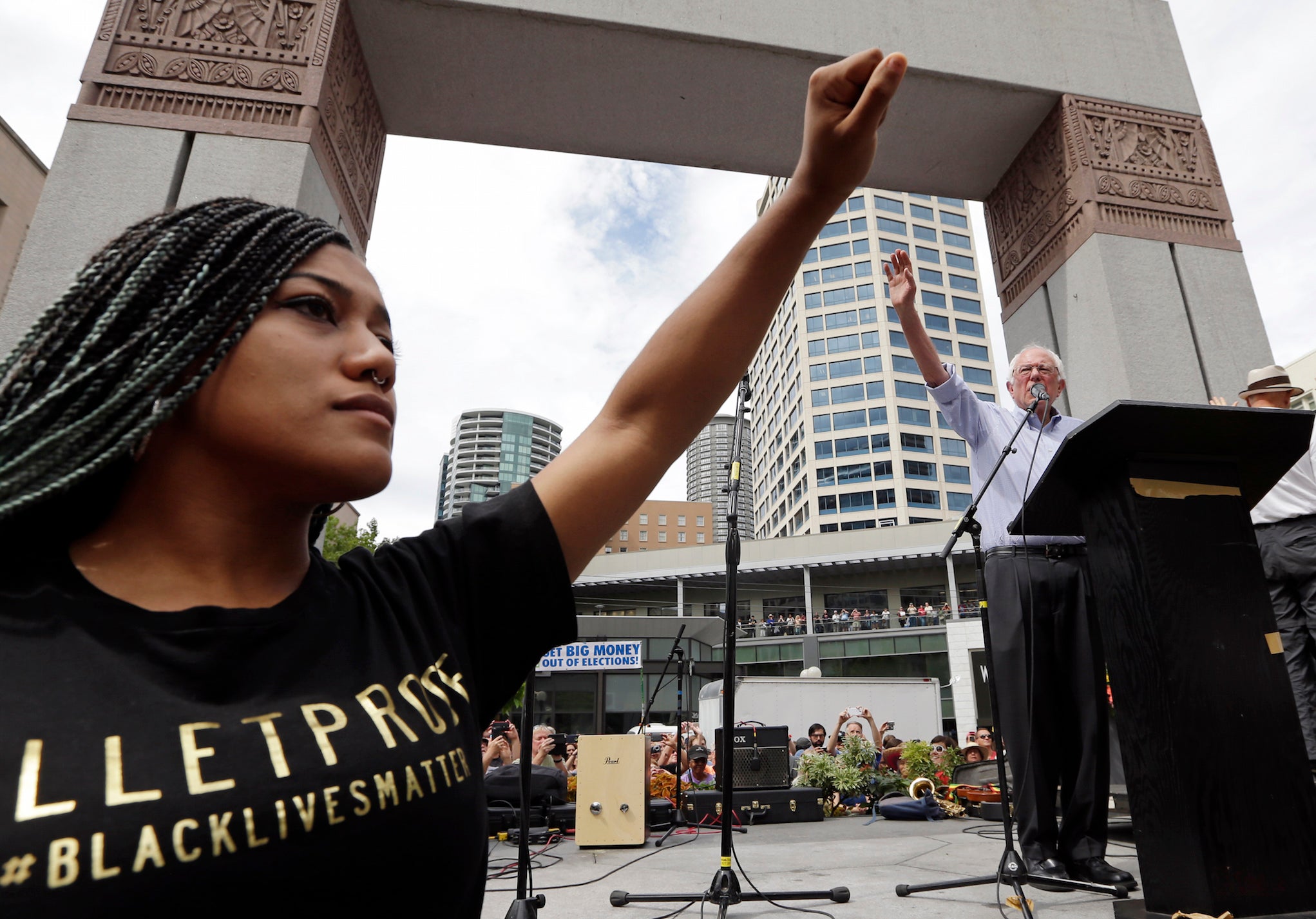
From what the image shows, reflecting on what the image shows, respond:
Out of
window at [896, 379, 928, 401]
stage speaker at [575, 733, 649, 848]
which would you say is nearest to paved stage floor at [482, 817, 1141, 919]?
stage speaker at [575, 733, 649, 848]

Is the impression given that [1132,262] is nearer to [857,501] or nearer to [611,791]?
[611,791]

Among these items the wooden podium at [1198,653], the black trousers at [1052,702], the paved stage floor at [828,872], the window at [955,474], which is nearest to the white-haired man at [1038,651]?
the black trousers at [1052,702]

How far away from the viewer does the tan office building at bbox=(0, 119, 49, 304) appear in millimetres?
12352

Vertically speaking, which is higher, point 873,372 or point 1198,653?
point 873,372

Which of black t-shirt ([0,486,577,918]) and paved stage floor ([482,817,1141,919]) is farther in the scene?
paved stage floor ([482,817,1141,919])

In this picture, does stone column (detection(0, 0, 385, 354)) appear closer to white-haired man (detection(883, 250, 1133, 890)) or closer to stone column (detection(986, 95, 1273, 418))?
white-haired man (detection(883, 250, 1133, 890))

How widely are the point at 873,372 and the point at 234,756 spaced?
6157cm

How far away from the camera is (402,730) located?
825mm

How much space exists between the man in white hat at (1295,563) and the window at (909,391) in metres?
56.5

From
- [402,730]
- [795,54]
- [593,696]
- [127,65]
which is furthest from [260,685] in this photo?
[593,696]

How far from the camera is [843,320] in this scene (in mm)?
61750

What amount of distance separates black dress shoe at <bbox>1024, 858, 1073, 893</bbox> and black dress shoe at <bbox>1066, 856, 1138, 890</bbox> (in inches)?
1.5

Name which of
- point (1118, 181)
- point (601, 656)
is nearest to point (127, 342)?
point (1118, 181)

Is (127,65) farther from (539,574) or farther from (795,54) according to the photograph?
(539,574)
